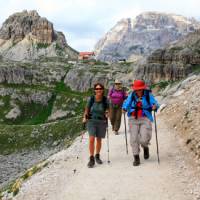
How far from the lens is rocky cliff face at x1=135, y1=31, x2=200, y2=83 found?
254 feet

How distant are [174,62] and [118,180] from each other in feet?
236

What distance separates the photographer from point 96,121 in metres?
16.2

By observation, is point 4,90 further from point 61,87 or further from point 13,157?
point 13,157

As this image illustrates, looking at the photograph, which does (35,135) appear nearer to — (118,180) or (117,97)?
(117,97)

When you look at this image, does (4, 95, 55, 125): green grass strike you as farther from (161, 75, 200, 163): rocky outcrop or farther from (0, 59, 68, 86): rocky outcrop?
(161, 75, 200, 163): rocky outcrop

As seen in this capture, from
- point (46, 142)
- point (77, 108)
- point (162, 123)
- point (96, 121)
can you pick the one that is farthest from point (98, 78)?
point (96, 121)

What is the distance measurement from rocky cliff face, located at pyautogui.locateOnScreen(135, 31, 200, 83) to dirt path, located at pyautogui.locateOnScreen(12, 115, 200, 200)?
59.1 m

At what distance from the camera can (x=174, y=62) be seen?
274 feet

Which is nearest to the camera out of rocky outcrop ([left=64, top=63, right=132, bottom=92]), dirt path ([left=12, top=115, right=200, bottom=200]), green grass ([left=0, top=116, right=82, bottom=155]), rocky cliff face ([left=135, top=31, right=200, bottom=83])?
dirt path ([left=12, top=115, right=200, bottom=200])

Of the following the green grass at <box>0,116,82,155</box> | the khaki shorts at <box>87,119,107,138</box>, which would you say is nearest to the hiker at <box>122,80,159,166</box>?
the khaki shorts at <box>87,119,107,138</box>

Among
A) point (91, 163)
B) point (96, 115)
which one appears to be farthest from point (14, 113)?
point (96, 115)

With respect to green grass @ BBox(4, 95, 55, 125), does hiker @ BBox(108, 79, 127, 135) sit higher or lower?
higher

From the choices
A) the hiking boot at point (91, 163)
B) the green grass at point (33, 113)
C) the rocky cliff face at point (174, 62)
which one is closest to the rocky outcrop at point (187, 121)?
the hiking boot at point (91, 163)

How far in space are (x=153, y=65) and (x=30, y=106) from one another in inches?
2675
